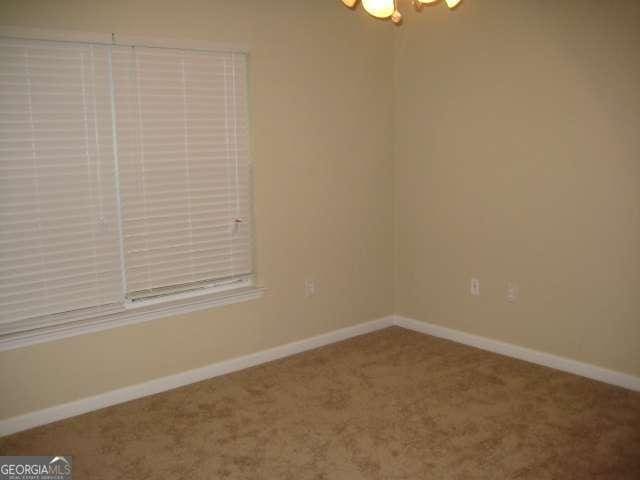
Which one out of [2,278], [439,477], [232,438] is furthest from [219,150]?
[439,477]

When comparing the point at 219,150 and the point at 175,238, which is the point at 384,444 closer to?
the point at 175,238

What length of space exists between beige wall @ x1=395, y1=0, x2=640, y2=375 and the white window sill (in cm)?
150

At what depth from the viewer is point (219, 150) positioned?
3.83 meters

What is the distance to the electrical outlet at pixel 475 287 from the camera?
14.4ft

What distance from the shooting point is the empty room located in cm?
309

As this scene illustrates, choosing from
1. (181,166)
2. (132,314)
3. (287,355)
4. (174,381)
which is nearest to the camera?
(132,314)

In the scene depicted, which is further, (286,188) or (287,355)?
(287,355)

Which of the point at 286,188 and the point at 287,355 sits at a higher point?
the point at 286,188

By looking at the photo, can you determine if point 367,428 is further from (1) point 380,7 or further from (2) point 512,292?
(1) point 380,7

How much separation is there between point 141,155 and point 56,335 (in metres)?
1.11

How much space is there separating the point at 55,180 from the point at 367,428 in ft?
6.92

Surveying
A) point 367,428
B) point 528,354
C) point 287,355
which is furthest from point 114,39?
point 528,354

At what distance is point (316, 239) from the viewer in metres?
4.40

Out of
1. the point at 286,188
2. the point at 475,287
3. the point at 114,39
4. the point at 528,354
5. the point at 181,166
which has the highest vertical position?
the point at 114,39
